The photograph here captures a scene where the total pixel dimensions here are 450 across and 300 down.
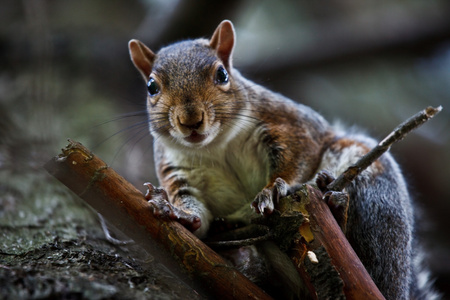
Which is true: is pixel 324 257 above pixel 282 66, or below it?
below

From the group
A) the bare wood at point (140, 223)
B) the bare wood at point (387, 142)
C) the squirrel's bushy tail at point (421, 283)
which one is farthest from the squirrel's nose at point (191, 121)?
the squirrel's bushy tail at point (421, 283)

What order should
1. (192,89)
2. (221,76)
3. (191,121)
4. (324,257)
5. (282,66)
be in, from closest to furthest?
(324,257) → (191,121) → (192,89) → (221,76) → (282,66)

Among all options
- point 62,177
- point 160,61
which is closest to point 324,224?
point 62,177

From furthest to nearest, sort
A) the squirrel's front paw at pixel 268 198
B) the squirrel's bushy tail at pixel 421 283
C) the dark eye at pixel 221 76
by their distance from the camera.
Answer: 1. the squirrel's bushy tail at pixel 421 283
2. the dark eye at pixel 221 76
3. the squirrel's front paw at pixel 268 198

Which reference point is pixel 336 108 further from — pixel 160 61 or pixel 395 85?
pixel 160 61

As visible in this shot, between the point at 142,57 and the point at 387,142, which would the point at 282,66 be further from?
the point at 387,142

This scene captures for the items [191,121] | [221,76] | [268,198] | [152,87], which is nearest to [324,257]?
[268,198]

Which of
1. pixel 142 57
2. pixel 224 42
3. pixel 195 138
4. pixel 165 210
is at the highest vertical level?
pixel 142 57

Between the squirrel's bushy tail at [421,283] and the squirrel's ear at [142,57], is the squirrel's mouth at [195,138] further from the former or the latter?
the squirrel's bushy tail at [421,283]
